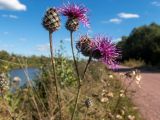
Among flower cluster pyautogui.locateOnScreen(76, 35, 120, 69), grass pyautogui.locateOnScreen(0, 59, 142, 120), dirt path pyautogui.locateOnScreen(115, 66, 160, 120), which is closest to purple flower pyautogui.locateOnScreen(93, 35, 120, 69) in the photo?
flower cluster pyautogui.locateOnScreen(76, 35, 120, 69)

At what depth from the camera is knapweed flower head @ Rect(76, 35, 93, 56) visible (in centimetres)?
408

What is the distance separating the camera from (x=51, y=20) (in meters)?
4.04

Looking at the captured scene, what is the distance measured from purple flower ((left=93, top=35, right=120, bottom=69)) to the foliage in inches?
2250

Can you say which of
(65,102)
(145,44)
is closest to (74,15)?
(65,102)

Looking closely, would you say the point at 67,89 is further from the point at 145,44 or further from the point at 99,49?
the point at 145,44

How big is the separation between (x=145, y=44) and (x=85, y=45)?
67.8m

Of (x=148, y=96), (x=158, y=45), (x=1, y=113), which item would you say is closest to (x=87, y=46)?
(x=1, y=113)

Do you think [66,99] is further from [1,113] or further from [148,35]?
[148,35]

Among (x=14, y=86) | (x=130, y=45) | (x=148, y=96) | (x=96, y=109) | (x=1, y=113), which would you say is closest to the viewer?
(x=1, y=113)

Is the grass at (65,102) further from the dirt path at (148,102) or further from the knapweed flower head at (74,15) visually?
the knapweed flower head at (74,15)

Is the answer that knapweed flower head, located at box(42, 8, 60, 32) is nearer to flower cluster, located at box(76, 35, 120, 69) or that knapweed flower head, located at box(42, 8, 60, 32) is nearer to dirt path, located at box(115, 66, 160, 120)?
flower cluster, located at box(76, 35, 120, 69)

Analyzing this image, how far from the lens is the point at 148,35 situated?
7506 cm

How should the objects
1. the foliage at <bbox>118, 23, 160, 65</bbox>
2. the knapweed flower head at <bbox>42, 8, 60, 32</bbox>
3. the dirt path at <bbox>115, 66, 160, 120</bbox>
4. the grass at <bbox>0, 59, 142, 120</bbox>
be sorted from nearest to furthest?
the knapweed flower head at <bbox>42, 8, 60, 32</bbox> → the grass at <bbox>0, 59, 142, 120</bbox> → the dirt path at <bbox>115, 66, 160, 120</bbox> → the foliage at <bbox>118, 23, 160, 65</bbox>

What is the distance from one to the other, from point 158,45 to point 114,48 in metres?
59.5
